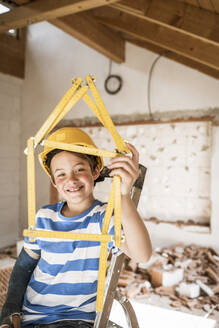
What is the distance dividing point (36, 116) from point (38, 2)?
8.53 ft

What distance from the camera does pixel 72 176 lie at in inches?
45.7

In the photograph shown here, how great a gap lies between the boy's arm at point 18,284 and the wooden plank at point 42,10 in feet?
6.30

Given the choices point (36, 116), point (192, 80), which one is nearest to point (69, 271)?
point (192, 80)

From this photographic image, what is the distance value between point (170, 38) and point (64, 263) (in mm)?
2709

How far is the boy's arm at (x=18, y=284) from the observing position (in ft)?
3.67

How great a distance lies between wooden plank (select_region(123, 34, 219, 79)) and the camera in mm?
3578

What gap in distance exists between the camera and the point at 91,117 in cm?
447

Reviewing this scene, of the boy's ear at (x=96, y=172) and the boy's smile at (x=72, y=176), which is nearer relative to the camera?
the boy's smile at (x=72, y=176)

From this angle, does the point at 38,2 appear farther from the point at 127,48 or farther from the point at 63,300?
the point at 63,300

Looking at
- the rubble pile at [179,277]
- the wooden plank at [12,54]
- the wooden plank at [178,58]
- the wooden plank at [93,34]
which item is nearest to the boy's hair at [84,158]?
the rubble pile at [179,277]

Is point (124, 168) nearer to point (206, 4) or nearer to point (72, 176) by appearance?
point (72, 176)

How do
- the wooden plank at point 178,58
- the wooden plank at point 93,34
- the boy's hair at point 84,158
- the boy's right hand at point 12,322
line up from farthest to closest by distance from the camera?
1. the wooden plank at point 178,58
2. the wooden plank at point 93,34
3. the boy's hair at point 84,158
4. the boy's right hand at point 12,322

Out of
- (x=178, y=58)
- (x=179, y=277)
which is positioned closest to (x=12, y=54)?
(x=178, y=58)

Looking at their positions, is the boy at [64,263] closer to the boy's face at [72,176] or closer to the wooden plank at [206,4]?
the boy's face at [72,176]
